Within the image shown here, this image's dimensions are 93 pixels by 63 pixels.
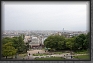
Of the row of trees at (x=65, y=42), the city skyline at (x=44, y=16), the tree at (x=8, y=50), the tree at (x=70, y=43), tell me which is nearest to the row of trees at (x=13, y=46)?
the tree at (x=8, y=50)

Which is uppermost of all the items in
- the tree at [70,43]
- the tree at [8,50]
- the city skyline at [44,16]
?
the city skyline at [44,16]

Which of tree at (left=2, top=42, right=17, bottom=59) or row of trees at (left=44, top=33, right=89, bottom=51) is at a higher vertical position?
row of trees at (left=44, top=33, right=89, bottom=51)

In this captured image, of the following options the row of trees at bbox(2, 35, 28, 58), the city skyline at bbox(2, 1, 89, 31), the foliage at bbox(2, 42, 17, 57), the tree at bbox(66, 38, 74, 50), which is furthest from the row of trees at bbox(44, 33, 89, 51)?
the foliage at bbox(2, 42, 17, 57)

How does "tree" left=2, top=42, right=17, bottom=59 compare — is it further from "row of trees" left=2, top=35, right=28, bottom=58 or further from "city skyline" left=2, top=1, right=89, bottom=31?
"city skyline" left=2, top=1, right=89, bottom=31

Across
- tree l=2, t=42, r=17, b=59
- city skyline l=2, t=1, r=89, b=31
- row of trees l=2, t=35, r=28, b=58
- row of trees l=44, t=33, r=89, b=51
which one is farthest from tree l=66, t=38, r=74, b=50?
tree l=2, t=42, r=17, b=59

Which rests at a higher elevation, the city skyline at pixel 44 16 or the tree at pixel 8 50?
the city skyline at pixel 44 16

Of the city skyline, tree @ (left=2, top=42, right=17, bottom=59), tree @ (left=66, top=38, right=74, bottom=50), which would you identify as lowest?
tree @ (left=2, top=42, right=17, bottom=59)

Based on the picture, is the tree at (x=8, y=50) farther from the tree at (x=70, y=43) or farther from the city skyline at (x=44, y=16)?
the tree at (x=70, y=43)
